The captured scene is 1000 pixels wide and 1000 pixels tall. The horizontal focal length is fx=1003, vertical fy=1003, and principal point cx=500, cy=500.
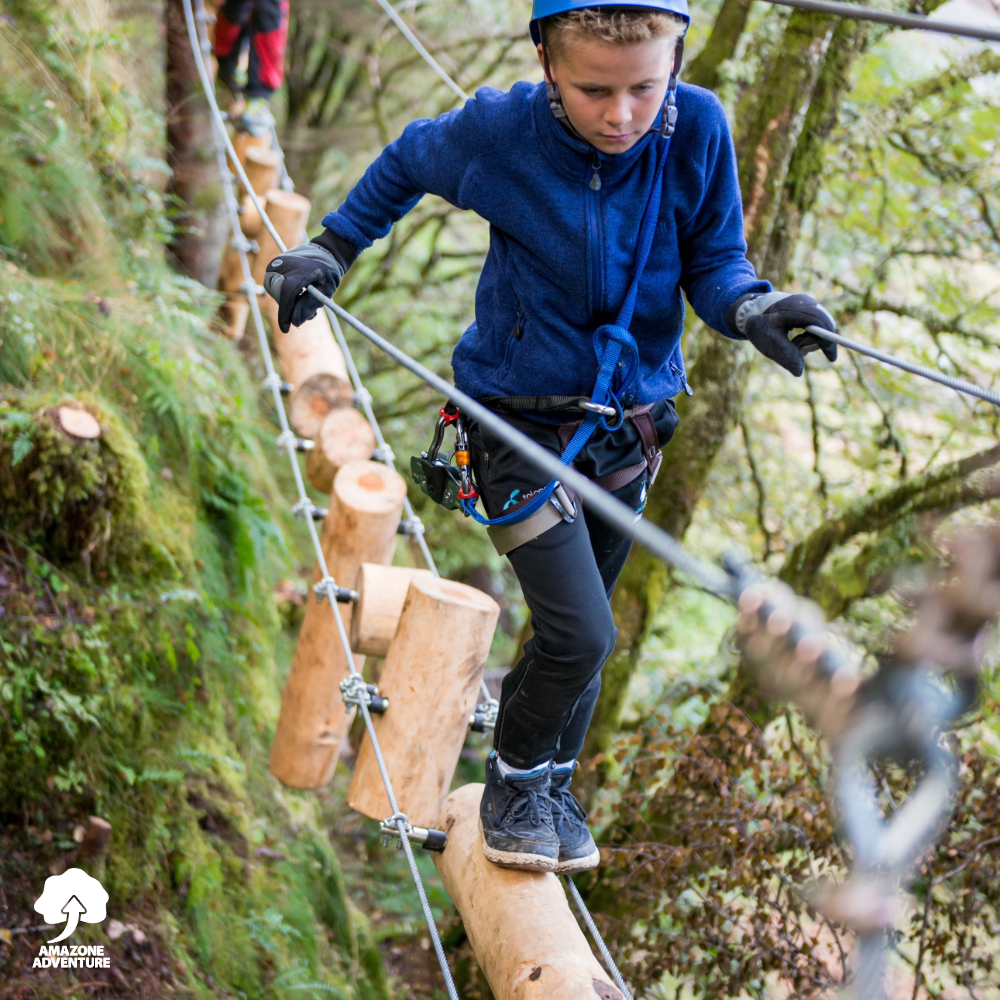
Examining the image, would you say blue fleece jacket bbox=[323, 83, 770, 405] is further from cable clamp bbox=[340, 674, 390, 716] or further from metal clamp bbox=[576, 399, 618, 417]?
cable clamp bbox=[340, 674, 390, 716]

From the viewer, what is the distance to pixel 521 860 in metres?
2.16

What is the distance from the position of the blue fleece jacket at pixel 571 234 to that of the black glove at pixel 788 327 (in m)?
0.11

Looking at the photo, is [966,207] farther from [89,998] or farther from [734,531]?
[89,998]

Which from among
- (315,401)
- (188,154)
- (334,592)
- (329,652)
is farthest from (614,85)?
(188,154)

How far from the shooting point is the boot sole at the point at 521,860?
2158mm

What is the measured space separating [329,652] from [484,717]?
72 cm

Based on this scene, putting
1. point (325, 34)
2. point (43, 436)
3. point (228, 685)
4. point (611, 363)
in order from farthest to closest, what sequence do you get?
point (325, 34) < point (228, 685) < point (43, 436) < point (611, 363)

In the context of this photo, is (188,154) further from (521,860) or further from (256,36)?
(521,860)

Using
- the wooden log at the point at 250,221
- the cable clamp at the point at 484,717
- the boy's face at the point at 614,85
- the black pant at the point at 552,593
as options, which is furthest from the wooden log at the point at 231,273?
the boy's face at the point at 614,85

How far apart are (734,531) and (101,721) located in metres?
3.67

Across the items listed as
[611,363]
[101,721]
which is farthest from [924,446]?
[101,721]


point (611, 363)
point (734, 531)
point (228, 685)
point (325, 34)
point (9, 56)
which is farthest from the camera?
point (325, 34)

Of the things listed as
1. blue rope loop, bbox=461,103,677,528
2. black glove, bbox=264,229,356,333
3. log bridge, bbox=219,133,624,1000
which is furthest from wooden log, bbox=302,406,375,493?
blue rope loop, bbox=461,103,677,528

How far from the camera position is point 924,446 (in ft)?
15.7
